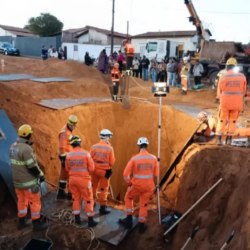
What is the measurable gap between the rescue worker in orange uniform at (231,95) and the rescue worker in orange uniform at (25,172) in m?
4.96

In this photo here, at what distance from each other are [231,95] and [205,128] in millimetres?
2106

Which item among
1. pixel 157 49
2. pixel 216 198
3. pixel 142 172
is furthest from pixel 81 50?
pixel 216 198

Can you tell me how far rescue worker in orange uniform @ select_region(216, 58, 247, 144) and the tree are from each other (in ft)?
203

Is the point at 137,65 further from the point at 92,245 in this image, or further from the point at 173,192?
the point at 92,245

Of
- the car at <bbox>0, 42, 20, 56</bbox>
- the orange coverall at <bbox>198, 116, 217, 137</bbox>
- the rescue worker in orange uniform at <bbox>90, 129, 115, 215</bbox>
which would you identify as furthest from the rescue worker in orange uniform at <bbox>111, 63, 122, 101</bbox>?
the car at <bbox>0, 42, 20, 56</bbox>

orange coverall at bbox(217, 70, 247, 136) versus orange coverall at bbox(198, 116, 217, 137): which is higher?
orange coverall at bbox(217, 70, 247, 136)

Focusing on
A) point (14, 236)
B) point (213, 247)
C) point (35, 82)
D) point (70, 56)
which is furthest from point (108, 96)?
point (70, 56)

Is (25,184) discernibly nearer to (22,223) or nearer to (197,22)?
(22,223)

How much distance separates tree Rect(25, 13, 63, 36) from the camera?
219 feet

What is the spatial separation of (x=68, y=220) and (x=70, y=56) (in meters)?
35.6

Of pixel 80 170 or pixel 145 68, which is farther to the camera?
pixel 145 68

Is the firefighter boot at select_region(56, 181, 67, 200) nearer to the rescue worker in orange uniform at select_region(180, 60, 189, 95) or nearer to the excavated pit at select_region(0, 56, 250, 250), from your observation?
the excavated pit at select_region(0, 56, 250, 250)

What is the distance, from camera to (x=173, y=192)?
402 inches

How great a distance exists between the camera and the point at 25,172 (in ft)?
23.0
